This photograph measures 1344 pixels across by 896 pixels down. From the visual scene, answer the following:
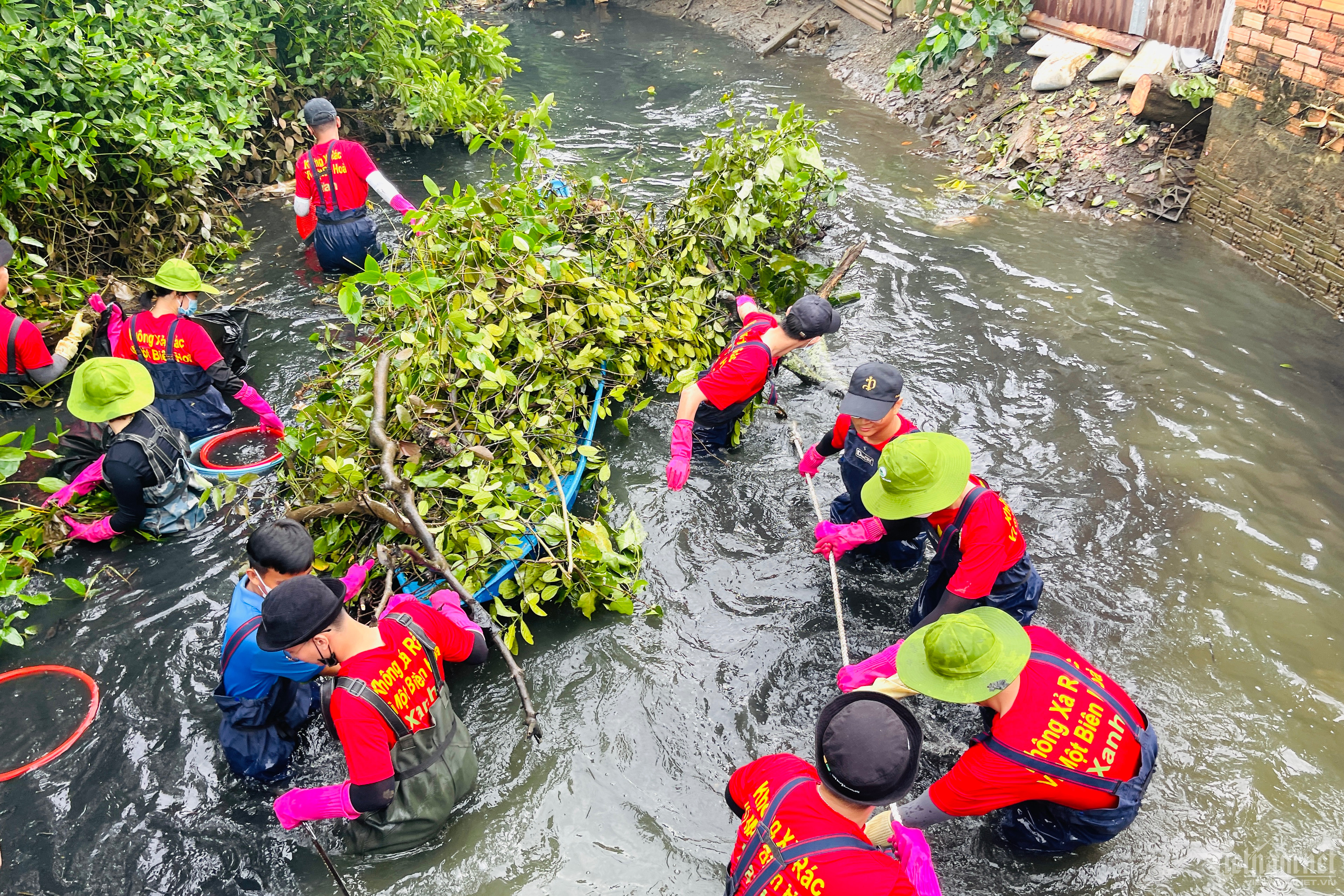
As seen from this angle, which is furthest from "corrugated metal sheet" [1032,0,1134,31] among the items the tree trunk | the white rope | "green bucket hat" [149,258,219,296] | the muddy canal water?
"green bucket hat" [149,258,219,296]

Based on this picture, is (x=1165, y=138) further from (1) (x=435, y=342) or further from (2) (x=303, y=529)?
(2) (x=303, y=529)

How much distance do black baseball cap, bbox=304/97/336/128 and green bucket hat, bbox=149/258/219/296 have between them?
2.32 metres

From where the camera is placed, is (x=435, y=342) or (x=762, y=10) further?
(x=762, y=10)

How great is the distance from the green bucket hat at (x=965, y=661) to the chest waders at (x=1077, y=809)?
21 cm

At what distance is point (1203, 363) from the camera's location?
6566 millimetres

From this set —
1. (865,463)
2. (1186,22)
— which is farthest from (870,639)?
(1186,22)

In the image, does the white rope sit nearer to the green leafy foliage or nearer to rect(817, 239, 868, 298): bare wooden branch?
rect(817, 239, 868, 298): bare wooden branch

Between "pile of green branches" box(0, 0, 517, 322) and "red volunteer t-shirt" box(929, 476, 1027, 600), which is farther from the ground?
"pile of green branches" box(0, 0, 517, 322)

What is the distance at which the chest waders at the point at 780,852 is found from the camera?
2424mm

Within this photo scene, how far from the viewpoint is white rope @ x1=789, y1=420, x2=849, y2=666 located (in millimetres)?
3975

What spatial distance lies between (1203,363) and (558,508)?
5596mm

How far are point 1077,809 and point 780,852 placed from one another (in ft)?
4.60

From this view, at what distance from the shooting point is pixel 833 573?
14.0 ft

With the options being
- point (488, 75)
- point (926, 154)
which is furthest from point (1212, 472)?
point (488, 75)
